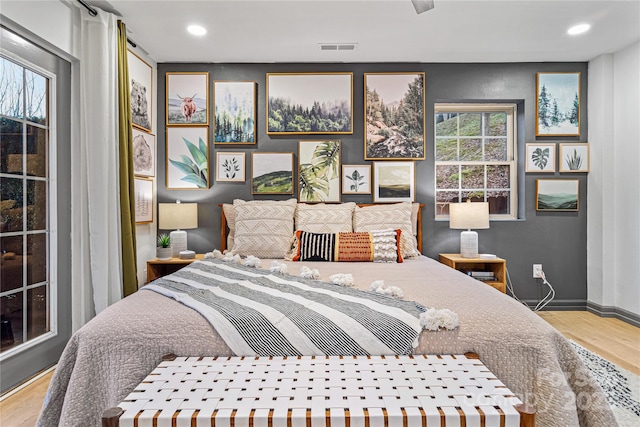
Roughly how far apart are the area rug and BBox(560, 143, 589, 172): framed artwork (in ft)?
6.14

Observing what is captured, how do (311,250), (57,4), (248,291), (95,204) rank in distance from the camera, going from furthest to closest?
(311,250) < (95,204) < (57,4) < (248,291)

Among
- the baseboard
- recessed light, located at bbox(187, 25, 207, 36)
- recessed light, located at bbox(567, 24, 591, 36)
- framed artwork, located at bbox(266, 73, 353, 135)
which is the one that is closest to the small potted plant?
framed artwork, located at bbox(266, 73, 353, 135)

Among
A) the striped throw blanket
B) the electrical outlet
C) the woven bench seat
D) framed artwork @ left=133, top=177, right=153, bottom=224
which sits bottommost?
the electrical outlet

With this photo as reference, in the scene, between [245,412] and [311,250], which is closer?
[245,412]

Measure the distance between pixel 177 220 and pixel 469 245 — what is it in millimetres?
2672

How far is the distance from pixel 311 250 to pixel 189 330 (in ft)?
4.84

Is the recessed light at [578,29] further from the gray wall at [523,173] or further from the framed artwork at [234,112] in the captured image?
the framed artwork at [234,112]

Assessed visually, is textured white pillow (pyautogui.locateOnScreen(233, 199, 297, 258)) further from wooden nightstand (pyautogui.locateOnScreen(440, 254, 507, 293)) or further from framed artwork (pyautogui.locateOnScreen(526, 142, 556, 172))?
framed artwork (pyautogui.locateOnScreen(526, 142, 556, 172))

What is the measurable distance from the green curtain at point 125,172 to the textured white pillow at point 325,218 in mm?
1344

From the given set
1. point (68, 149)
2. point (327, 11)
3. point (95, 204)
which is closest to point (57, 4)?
point (68, 149)

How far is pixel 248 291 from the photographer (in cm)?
174

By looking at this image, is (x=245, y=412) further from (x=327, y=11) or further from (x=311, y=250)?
(x=327, y=11)

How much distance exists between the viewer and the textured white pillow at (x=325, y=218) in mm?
3098

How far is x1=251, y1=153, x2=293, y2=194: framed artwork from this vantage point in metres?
3.60
